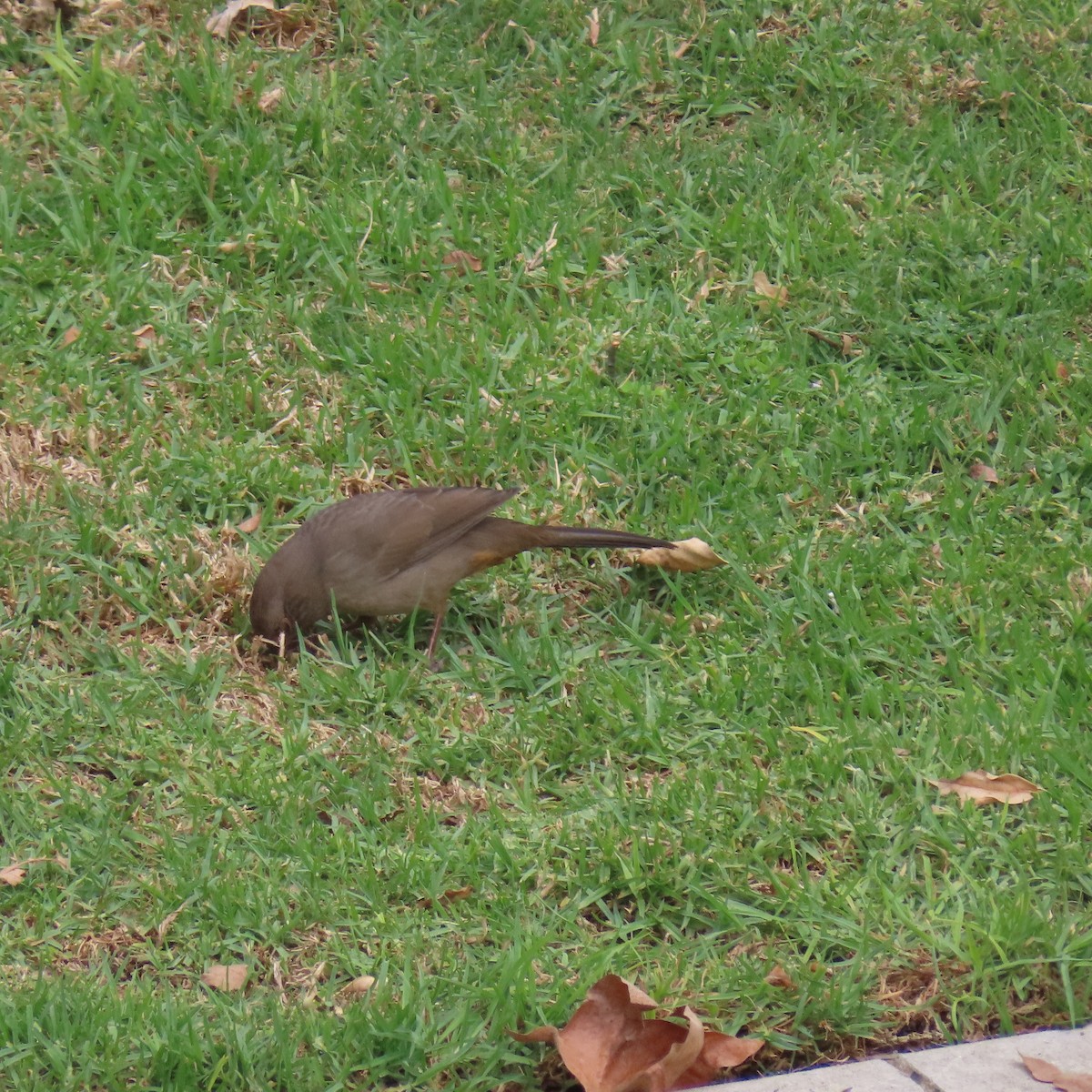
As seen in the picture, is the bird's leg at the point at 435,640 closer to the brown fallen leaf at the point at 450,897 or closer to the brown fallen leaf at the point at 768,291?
the brown fallen leaf at the point at 450,897

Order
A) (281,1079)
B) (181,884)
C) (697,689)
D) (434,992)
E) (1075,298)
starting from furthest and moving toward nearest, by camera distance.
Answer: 1. (1075,298)
2. (697,689)
3. (181,884)
4. (434,992)
5. (281,1079)

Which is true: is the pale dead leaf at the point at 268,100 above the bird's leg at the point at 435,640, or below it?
above

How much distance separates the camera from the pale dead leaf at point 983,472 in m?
5.45

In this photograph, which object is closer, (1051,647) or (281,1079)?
(281,1079)

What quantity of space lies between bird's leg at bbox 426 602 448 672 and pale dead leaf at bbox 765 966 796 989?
1579mm

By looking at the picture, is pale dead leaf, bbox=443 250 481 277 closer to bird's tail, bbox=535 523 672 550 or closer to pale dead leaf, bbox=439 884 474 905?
bird's tail, bbox=535 523 672 550

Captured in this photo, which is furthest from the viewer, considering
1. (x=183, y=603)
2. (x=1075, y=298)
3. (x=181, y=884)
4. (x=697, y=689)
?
(x=1075, y=298)

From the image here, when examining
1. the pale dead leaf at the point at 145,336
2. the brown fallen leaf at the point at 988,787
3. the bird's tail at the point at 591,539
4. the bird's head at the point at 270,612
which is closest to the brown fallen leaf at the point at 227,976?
the bird's head at the point at 270,612

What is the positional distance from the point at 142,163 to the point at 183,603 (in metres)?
2.30

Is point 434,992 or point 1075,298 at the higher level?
point 1075,298

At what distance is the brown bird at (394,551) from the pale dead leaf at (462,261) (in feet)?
4.83

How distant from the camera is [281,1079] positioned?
334 centimetres

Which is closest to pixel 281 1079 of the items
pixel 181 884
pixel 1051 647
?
pixel 181 884

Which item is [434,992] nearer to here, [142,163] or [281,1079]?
[281,1079]
